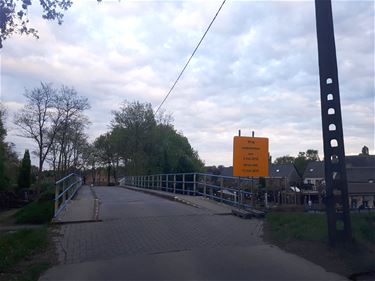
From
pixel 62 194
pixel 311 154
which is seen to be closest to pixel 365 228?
pixel 62 194

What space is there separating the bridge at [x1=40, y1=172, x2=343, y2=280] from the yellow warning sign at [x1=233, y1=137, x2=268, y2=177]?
4.82ft

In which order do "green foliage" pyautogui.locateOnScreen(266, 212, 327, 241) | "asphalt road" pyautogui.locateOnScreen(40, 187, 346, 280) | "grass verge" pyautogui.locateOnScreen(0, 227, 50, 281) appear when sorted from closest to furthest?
"asphalt road" pyautogui.locateOnScreen(40, 187, 346, 280), "grass verge" pyautogui.locateOnScreen(0, 227, 50, 281), "green foliage" pyautogui.locateOnScreen(266, 212, 327, 241)

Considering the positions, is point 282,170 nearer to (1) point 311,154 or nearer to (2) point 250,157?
(1) point 311,154

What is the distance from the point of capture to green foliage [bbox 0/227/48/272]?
8344 mm

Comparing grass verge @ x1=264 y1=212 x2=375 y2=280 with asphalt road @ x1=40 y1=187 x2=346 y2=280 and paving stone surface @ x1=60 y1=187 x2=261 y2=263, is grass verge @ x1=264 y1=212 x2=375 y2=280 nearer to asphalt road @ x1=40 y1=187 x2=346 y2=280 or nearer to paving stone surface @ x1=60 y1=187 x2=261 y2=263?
asphalt road @ x1=40 y1=187 x2=346 y2=280

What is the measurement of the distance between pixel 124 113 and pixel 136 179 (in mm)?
18980

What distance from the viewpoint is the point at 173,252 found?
343 inches

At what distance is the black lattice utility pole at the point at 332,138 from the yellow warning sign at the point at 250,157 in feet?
15.6

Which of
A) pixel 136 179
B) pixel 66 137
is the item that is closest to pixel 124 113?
pixel 66 137

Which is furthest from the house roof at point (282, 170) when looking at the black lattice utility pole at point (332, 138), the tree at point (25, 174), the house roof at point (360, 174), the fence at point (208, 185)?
the black lattice utility pole at point (332, 138)

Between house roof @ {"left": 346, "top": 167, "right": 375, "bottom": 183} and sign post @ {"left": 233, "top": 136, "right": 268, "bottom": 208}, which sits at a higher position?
house roof @ {"left": 346, "top": 167, "right": 375, "bottom": 183}

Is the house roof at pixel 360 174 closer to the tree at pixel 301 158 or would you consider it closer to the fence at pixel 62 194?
the fence at pixel 62 194

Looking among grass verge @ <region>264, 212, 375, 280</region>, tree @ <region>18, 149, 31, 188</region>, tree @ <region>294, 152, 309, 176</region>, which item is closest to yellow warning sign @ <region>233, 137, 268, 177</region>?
grass verge @ <region>264, 212, 375, 280</region>

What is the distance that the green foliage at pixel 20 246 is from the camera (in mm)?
8344
